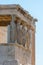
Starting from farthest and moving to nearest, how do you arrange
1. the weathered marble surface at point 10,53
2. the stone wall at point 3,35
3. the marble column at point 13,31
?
the stone wall at point 3,35 < the marble column at point 13,31 < the weathered marble surface at point 10,53

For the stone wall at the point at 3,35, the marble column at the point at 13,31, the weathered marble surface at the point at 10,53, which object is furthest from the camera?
the stone wall at the point at 3,35

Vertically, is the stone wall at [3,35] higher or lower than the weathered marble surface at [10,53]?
higher

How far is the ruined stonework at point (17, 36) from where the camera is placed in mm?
37719

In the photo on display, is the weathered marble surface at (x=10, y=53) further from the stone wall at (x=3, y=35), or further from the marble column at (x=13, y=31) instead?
the stone wall at (x=3, y=35)

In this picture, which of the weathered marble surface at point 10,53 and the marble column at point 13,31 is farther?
the marble column at point 13,31

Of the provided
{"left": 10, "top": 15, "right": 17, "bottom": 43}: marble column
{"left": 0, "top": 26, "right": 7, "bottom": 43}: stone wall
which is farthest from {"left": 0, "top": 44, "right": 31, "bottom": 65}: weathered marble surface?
{"left": 0, "top": 26, "right": 7, "bottom": 43}: stone wall

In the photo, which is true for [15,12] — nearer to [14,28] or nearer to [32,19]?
[14,28]

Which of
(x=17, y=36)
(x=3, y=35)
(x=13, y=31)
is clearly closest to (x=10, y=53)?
(x=13, y=31)

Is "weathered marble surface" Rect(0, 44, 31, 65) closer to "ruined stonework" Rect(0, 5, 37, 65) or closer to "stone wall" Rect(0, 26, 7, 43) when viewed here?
"ruined stonework" Rect(0, 5, 37, 65)

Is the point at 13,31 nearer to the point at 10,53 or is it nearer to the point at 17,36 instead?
the point at 17,36

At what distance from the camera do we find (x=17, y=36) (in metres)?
39.8

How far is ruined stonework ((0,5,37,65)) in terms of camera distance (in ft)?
124

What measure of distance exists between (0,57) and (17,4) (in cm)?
410

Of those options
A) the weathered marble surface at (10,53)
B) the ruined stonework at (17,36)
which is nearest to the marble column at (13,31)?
the ruined stonework at (17,36)
